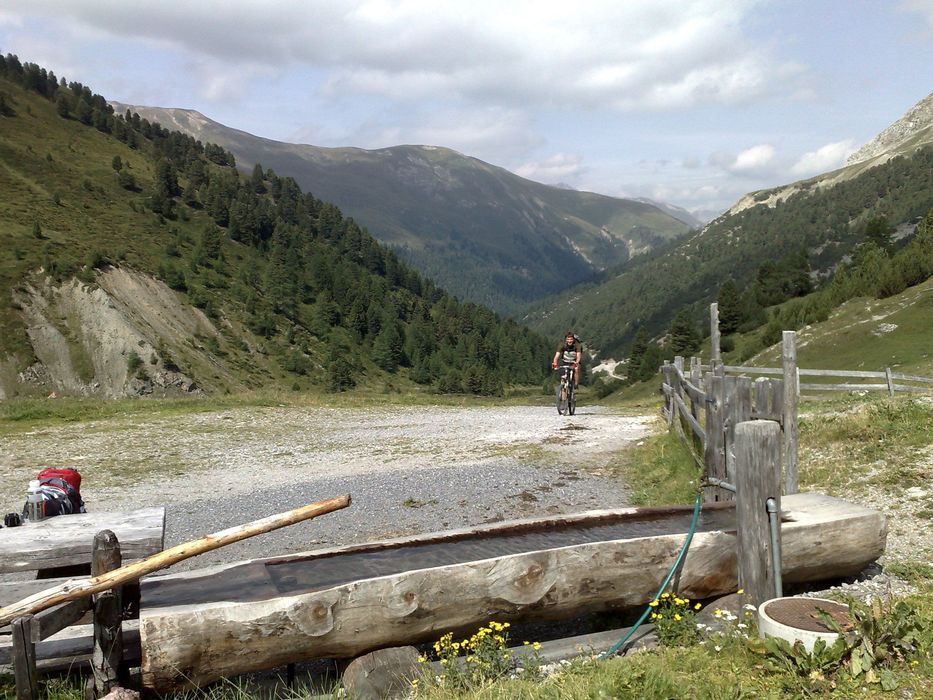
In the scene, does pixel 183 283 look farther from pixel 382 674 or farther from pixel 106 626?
pixel 382 674

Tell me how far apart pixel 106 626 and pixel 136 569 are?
0.57 metres

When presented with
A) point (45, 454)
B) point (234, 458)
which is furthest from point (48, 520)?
point (45, 454)

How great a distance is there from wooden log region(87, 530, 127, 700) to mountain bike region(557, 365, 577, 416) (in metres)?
17.7

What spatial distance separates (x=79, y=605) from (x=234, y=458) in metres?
12.2

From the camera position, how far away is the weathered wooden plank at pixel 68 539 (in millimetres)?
4953

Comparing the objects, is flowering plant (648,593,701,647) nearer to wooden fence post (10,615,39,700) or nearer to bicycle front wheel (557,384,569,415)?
wooden fence post (10,615,39,700)

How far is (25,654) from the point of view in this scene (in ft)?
14.0

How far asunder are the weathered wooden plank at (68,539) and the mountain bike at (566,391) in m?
17.1

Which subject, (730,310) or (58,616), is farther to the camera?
(730,310)

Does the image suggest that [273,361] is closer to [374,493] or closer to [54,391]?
[54,391]

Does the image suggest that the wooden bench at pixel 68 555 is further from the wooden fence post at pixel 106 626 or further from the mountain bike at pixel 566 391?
the mountain bike at pixel 566 391

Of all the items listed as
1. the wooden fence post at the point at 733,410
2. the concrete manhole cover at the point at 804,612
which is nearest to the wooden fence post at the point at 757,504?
the concrete manhole cover at the point at 804,612

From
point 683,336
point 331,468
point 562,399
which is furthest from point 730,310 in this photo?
point 331,468

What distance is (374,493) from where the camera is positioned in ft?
40.0
